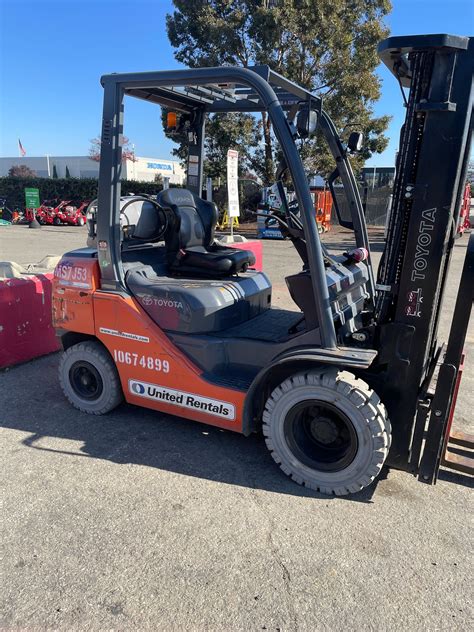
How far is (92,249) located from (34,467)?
1.87 metres

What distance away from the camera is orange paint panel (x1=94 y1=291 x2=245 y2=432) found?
3555 millimetres

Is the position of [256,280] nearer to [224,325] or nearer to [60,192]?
[224,325]

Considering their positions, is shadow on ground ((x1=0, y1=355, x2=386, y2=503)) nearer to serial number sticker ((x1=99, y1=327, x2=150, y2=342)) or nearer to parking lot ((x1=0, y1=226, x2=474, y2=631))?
parking lot ((x1=0, y1=226, x2=474, y2=631))

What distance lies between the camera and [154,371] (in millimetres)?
3822

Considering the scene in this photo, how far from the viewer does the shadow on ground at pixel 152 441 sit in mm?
3406

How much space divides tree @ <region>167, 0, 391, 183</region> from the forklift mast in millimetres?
15324

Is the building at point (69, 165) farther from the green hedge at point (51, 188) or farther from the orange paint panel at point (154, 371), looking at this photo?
the orange paint panel at point (154, 371)

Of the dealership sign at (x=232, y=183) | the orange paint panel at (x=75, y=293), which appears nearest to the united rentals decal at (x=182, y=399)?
the orange paint panel at (x=75, y=293)

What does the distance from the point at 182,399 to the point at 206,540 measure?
1.18 m

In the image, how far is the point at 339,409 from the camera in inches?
121

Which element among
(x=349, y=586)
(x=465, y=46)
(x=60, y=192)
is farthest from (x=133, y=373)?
(x=60, y=192)

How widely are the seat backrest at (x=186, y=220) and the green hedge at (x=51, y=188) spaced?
2679cm

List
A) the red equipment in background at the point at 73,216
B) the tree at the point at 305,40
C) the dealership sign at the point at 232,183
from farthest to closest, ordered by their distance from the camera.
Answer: the red equipment in background at the point at 73,216
the tree at the point at 305,40
the dealership sign at the point at 232,183

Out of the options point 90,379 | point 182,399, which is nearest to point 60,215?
point 90,379
